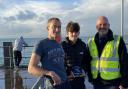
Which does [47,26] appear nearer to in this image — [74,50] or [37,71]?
[37,71]

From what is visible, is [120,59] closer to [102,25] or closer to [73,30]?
[102,25]

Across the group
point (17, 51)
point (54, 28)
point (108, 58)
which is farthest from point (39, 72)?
point (17, 51)

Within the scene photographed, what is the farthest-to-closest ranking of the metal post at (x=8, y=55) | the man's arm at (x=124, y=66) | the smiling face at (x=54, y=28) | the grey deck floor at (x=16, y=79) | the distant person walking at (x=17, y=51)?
the metal post at (x=8, y=55)
the distant person walking at (x=17, y=51)
the grey deck floor at (x=16, y=79)
the man's arm at (x=124, y=66)
the smiling face at (x=54, y=28)

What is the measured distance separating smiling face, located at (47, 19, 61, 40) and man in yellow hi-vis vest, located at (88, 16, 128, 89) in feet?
3.18

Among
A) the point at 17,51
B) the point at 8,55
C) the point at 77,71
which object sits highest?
the point at 77,71

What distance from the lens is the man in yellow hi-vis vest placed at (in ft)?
21.3

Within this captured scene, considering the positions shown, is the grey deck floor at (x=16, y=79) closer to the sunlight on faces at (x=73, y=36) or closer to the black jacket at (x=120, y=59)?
the sunlight on faces at (x=73, y=36)

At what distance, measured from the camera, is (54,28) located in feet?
18.7

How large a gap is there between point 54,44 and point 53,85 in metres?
0.55

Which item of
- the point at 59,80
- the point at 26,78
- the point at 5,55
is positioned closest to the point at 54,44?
the point at 59,80

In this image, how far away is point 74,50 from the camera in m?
6.99

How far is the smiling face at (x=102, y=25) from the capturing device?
6480mm

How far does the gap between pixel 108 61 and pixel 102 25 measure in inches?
21.6

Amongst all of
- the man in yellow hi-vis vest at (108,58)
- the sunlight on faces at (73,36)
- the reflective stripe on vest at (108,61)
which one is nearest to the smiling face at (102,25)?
the man in yellow hi-vis vest at (108,58)
